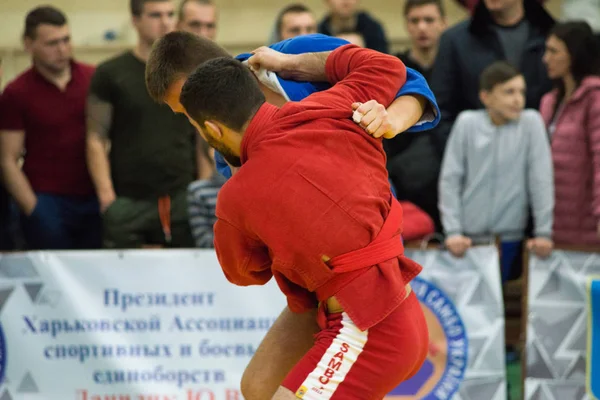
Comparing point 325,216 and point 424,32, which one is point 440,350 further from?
point 325,216

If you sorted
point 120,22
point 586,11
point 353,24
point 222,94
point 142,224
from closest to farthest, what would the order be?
point 222,94, point 142,224, point 353,24, point 586,11, point 120,22

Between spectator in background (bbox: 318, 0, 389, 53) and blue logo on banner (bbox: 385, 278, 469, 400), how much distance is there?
2030 millimetres

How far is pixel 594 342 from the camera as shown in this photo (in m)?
5.74

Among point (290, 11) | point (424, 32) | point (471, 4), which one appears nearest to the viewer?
point (290, 11)

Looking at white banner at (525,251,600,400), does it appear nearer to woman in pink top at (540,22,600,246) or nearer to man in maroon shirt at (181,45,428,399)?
woman in pink top at (540,22,600,246)

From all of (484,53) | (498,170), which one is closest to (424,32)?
(484,53)

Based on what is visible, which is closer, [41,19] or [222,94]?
[222,94]

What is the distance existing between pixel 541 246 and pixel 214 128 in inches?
128

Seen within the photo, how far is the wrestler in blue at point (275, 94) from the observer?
3453mm

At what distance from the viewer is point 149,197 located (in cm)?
621

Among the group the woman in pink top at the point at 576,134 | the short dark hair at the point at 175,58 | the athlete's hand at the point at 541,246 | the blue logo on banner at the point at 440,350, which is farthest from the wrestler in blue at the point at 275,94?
the woman in pink top at the point at 576,134

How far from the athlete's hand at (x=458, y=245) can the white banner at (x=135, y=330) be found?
1.09m

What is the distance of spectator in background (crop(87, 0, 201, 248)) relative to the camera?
6.18m

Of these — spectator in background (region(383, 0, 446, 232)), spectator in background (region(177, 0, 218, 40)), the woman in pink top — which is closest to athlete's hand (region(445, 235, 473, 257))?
spectator in background (region(383, 0, 446, 232))
